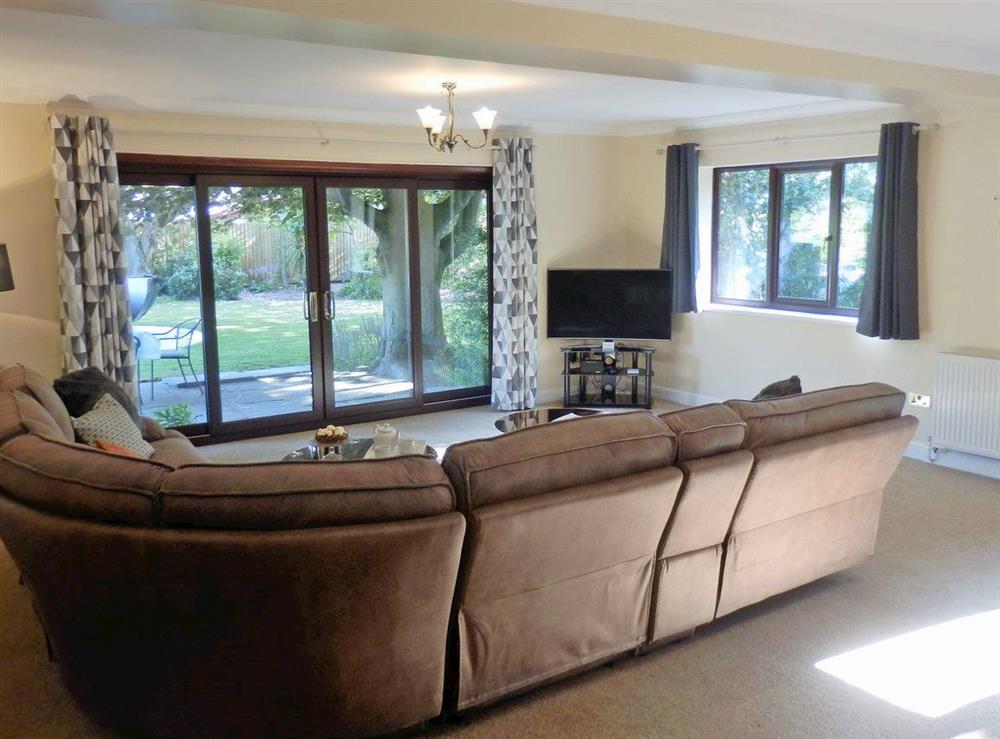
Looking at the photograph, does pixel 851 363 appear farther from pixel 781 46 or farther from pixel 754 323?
pixel 781 46

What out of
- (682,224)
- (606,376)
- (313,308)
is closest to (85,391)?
(313,308)

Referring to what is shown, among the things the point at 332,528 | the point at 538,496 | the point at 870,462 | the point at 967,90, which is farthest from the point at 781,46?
the point at 332,528

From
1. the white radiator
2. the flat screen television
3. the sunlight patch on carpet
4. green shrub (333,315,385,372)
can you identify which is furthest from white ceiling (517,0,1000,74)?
green shrub (333,315,385,372)

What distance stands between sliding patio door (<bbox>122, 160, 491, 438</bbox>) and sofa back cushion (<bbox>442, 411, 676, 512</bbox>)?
411 cm

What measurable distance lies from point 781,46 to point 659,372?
4.29 m

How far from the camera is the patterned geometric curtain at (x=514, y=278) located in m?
7.03

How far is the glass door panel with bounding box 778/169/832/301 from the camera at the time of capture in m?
6.33

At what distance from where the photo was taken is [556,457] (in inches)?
102

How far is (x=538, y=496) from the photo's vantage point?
2514 mm

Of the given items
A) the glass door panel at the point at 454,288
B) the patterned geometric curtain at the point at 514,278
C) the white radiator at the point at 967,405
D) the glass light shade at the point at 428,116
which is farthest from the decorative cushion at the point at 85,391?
the white radiator at the point at 967,405

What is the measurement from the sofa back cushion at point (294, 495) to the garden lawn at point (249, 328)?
4.04 meters

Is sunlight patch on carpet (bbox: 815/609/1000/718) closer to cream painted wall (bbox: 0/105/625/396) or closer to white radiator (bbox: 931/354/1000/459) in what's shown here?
white radiator (bbox: 931/354/1000/459)

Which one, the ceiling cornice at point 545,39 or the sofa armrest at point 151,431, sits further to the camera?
the sofa armrest at point 151,431

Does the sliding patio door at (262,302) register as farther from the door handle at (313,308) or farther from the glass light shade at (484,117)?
the glass light shade at (484,117)
